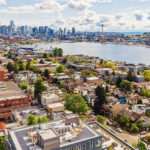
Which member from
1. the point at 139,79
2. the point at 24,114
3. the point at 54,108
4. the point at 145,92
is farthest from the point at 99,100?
the point at 139,79

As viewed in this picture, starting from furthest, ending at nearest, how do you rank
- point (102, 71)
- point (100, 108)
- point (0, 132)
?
1. point (102, 71)
2. point (100, 108)
3. point (0, 132)

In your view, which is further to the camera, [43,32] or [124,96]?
[43,32]

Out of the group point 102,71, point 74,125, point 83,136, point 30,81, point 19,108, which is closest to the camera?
point 83,136

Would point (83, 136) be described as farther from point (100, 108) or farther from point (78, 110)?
point (100, 108)

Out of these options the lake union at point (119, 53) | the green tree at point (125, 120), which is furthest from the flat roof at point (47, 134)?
the lake union at point (119, 53)

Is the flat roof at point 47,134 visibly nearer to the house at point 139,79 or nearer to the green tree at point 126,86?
the green tree at point 126,86

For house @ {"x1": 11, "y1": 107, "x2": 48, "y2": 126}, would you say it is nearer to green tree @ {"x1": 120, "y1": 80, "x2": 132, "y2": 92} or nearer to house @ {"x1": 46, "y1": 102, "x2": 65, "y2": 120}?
house @ {"x1": 46, "y1": 102, "x2": 65, "y2": 120}

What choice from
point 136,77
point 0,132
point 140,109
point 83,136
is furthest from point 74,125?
point 136,77

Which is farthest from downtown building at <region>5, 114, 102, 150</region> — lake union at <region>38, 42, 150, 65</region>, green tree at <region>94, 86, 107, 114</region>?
lake union at <region>38, 42, 150, 65</region>

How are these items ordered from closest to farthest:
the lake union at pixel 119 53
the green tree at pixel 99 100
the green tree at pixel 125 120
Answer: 1. the green tree at pixel 125 120
2. the green tree at pixel 99 100
3. the lake union at pixel 119 53
